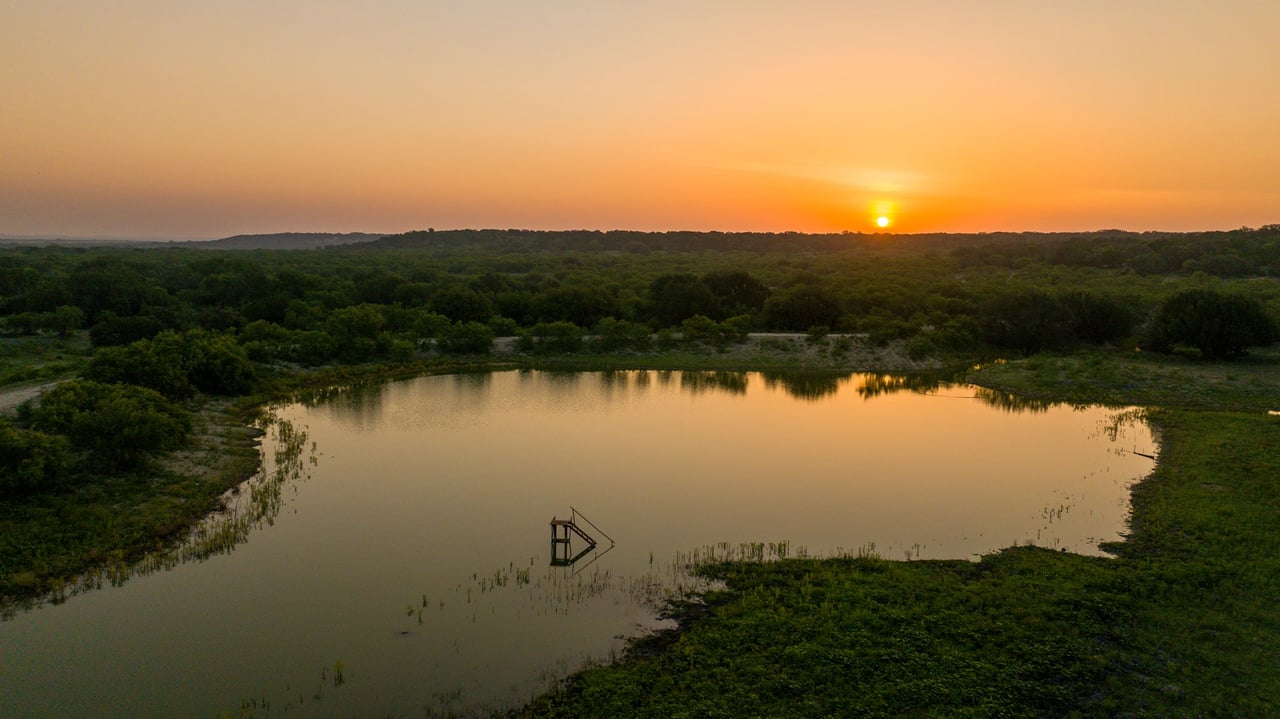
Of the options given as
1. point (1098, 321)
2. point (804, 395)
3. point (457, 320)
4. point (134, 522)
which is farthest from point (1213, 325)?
point (134, 522)

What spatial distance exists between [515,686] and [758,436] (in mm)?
17700

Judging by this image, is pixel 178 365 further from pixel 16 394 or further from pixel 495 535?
pixel 495 535

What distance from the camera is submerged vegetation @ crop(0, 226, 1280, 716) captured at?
11.3 meters

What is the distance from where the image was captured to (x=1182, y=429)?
27672mm

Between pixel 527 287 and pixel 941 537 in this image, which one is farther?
pixel 527 287

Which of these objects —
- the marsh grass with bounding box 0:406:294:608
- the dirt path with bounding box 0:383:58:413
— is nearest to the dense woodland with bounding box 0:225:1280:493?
the marsh grass with bounding box 0:406:294:608

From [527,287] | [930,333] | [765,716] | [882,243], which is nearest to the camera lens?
[765,716]

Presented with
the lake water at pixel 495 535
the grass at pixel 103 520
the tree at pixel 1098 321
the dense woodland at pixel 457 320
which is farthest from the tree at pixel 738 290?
the grass at pixel 103 520

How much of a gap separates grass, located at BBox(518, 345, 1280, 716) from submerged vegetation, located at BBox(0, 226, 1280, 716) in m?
0.05

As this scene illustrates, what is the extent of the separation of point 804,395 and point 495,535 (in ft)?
75.5

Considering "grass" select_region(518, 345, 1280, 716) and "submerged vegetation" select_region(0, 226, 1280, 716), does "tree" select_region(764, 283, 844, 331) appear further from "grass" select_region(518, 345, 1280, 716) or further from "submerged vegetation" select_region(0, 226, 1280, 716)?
"grass" select_region(518, 345, 1280, 716)

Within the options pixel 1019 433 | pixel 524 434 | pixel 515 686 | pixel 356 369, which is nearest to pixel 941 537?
pixel 515 686

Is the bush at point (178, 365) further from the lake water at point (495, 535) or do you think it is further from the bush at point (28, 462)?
the bush at point (28, 462)

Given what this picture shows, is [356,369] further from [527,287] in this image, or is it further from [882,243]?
[882,243]
